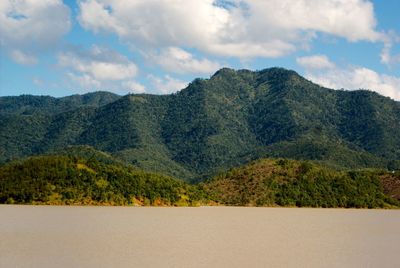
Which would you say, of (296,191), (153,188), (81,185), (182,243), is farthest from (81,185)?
(182,243)

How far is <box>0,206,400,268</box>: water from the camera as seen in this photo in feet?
188

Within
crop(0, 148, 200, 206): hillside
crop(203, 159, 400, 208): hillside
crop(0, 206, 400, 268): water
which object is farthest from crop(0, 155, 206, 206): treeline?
crop(0, 206, 400, 268): water

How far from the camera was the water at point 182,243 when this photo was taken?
57219mm

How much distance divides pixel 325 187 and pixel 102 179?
260ft

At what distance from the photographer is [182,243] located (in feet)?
239

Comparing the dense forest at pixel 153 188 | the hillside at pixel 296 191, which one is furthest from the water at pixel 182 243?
the hillside at pixel 296 191

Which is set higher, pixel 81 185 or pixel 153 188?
pixel 153 188

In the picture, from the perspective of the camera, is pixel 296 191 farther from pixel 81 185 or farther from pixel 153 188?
pixel 81 185

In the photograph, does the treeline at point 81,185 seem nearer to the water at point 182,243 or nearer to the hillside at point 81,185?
the hillside at point 81,185

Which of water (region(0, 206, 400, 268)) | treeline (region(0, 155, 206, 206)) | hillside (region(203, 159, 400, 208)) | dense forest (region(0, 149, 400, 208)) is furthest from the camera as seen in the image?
hillside (region(203, 159, 400, 208))

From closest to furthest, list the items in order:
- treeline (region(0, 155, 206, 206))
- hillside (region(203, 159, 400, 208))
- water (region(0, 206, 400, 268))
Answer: water (region(0, 206, 400, 268)) → treeline (region(0, 155, 206, 206)) → hillside (region(203, 159, 400, 208))

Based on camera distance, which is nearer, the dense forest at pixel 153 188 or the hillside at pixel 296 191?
the dense forest at pixel 153 188

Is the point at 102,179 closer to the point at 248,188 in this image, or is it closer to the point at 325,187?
the point at 248,188

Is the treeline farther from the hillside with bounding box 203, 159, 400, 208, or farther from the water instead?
the water
